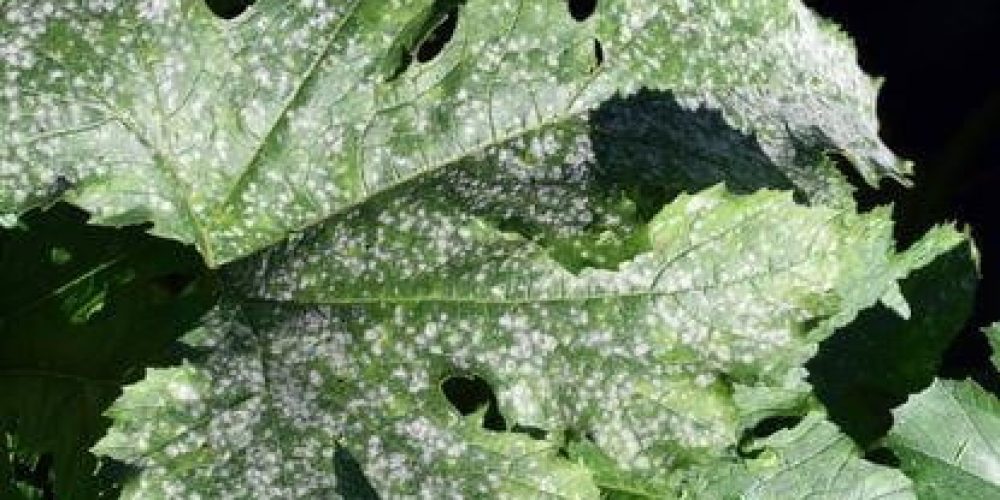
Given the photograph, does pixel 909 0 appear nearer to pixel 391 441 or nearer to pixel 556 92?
pixel 556 92

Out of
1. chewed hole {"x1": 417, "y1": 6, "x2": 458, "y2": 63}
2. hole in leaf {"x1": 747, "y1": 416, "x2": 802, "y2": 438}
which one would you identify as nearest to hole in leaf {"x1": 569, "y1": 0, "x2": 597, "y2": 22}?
chewed hole {"x1": 417, "y1": 6, "x2": 458, "y2": 63}

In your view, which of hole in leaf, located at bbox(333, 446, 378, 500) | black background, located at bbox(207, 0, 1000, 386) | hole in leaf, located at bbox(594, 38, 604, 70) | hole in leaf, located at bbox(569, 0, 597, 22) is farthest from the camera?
black background, located at bbox(207, 0, 1000, 386)

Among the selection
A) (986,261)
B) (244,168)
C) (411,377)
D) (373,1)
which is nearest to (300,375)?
(411,377)

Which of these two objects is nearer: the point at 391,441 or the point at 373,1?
the point at 391,441

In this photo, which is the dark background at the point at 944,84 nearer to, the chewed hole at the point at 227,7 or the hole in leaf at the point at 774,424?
the hole in leaf at the point at 774,424

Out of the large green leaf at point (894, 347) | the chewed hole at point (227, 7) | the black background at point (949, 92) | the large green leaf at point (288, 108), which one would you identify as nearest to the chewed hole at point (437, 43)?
the chewed hole at point (227, 7)

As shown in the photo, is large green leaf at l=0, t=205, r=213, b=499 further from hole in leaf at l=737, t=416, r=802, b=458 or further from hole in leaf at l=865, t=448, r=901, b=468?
hole in leaf at l=865, t=448, r=901, b=468

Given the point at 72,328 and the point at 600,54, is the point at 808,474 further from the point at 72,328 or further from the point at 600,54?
the point at 72,328
